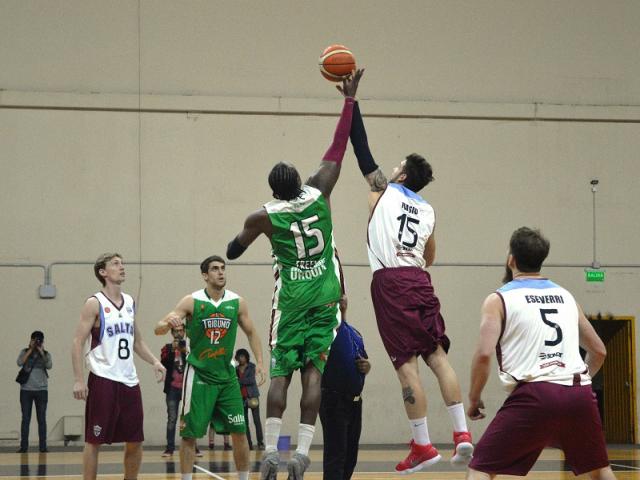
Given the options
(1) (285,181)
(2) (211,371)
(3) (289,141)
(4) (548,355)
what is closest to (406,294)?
(1) (285,181)

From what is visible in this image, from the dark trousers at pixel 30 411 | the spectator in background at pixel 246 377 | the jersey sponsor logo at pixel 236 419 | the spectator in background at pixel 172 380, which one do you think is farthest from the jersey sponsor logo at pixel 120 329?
the dark trousers at pixel 30 411

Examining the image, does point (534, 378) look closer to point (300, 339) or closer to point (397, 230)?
point (300, 339)

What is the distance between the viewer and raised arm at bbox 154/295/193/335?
812 cm

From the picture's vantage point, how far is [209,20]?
17.8 m

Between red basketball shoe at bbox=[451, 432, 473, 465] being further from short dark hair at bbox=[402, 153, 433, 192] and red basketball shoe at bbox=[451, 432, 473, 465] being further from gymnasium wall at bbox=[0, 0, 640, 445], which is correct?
gymnasium wall at bbox=[0, 0, 640, 445]

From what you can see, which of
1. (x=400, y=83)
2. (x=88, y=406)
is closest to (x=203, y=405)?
(x=88, y=406)

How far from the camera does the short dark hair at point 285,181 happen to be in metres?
6.42

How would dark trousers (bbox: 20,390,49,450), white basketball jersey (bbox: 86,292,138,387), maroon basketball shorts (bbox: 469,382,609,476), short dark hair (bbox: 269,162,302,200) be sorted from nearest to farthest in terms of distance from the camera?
1. maroon basketball shorts (bbox: 469,382,609,476)
2. short dark hair (bbox: 269,162,302,200)
3. white basketball jersey (bbox: 86,292,138,387)
4. dark trousers (bbox: 20,390,49,450)

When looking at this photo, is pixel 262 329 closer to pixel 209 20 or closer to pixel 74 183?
pixel 74 183

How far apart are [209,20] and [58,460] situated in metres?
8.14

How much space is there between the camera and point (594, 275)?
732 inches

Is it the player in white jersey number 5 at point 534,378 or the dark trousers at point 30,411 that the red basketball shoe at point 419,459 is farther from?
the dark trousers at point 30,411

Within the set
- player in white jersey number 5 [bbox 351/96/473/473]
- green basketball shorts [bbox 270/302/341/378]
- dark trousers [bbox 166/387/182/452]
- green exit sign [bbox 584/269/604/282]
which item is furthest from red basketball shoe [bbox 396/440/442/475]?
green exit sign [bbox 584/269/604/282]

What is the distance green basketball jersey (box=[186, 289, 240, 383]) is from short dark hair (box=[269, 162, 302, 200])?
2.51 meters
